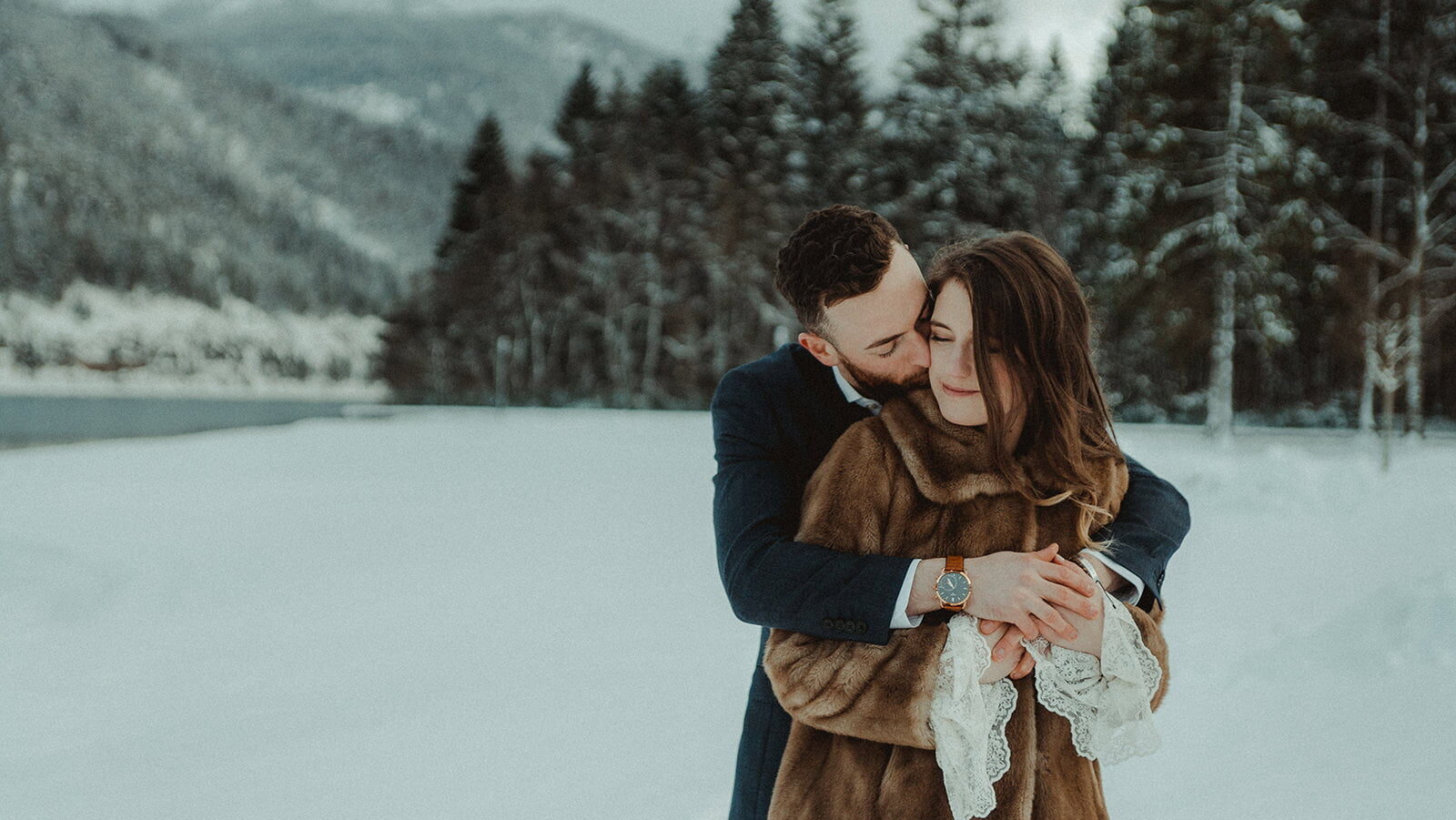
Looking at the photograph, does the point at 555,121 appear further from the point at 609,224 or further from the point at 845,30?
the point at 845,30

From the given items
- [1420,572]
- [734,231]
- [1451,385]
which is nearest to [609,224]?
[734,231]

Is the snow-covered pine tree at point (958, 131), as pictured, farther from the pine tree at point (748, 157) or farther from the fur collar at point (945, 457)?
the fur collar at point (945, 457)

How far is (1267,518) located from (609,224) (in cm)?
3298

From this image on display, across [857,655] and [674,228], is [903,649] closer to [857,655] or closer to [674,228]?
[857,655]

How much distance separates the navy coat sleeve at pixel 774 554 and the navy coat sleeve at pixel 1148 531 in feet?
1.57

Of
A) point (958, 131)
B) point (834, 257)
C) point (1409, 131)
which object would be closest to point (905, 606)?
point (834, 257)

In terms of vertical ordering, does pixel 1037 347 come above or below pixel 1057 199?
below

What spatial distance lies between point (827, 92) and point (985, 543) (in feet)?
118

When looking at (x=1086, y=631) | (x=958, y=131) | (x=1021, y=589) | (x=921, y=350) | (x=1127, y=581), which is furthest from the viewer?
(x=958, y=131)

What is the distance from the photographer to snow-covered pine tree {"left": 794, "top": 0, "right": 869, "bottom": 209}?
35.2 meters

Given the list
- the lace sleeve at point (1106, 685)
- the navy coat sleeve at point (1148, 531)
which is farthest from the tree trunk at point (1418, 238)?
the lace sleeve at point (1106, 685)

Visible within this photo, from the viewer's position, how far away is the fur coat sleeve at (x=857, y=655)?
61.7 inches

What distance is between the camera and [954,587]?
5.15ft

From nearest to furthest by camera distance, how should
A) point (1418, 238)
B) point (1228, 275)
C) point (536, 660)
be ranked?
1. point (536, 660)
2. point (1418, 238)
3. point (1228, 275)
